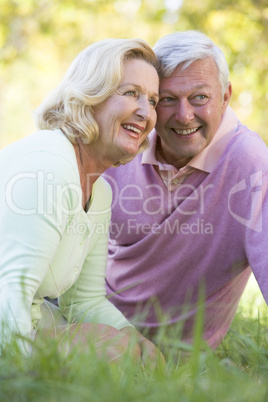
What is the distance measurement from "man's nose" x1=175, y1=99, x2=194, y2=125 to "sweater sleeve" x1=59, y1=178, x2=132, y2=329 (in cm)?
→ 51

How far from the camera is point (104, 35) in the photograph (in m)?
11.7

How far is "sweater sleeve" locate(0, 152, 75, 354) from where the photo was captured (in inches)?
78.1

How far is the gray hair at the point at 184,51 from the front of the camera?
2744 mm

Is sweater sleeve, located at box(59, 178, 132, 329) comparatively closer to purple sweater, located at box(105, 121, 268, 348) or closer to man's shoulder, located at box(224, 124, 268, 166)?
purple sweater, located at box(105, 121, 268, 348)

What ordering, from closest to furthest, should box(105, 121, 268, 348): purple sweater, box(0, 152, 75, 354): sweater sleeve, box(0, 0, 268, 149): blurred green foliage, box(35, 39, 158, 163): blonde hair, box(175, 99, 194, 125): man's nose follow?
1. box(0, 152, 75, 354): sweater sleeve
2. box(35, 39, 158, 163): blonde hair
3. box(105, 121, 268, 348): purple sweater
4. box(175, 99, 194, 125): man's nose
5. box(0, 0, 268, 149): blurred green foliage

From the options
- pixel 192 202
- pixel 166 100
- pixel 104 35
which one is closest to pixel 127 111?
pixel 166 100

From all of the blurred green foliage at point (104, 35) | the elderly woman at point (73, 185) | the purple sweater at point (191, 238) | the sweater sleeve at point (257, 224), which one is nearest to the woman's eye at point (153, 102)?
the elderly woman at point (73, 185)

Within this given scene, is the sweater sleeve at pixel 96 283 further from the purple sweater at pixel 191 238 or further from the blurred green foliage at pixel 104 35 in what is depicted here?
the blurred green foliage at pixel 104 35

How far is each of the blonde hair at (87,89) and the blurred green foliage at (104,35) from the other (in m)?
7.81

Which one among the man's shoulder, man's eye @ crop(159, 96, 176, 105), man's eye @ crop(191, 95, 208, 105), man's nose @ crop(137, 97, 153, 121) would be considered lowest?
the man's shoulder

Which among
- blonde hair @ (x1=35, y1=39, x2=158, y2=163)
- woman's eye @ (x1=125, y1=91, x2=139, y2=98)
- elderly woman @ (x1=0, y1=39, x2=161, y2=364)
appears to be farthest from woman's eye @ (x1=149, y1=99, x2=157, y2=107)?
blonde hair @ (x1=35, y1=39, x2=158, y2=163)

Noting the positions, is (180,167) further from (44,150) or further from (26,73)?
(26,73)

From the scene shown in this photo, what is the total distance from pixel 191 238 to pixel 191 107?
26.5 inches

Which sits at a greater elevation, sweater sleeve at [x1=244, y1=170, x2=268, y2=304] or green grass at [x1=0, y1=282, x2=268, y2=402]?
sweater sleeve at [x1=244, y1=170, x2=268, y2=304]
